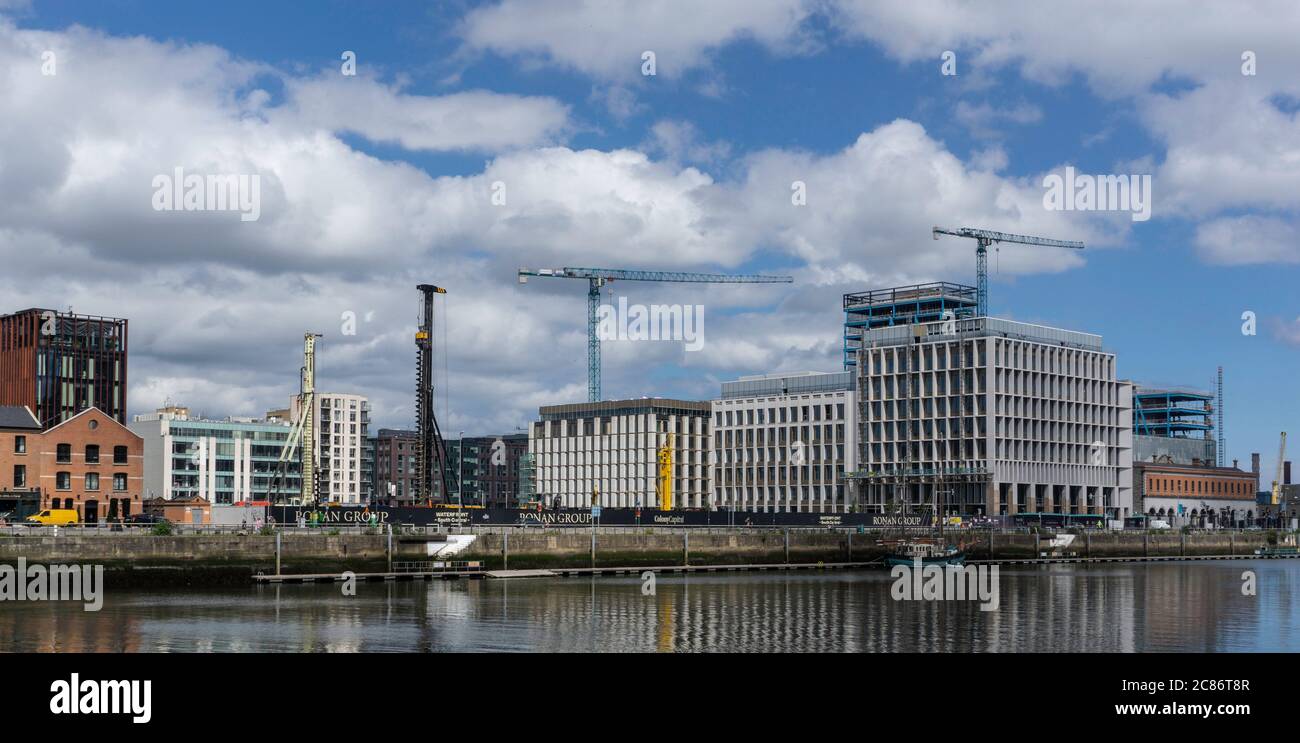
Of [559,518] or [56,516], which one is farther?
[559,518]

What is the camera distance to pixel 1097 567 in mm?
155625

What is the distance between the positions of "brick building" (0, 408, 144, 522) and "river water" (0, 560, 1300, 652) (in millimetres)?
42413

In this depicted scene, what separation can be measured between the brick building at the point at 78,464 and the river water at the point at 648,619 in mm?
42413

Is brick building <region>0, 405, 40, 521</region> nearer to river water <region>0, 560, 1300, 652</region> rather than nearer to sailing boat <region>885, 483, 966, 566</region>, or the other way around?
river water <region>0, 560, 1300, 652</region>

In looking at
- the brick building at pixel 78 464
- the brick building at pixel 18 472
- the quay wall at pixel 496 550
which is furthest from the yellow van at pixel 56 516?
the quay wall at pixel 496 550

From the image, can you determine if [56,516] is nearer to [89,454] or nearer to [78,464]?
[78,464]

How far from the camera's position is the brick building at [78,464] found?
5025 inches

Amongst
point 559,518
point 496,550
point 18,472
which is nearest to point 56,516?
point 18,472

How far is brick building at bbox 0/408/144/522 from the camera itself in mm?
127625

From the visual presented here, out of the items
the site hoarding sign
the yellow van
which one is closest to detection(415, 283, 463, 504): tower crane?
the site hoarding sign

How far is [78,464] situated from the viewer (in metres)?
131

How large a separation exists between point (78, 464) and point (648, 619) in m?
77.4
